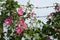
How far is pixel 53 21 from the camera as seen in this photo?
10.0 ft

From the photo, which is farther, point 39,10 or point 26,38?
point 39,10

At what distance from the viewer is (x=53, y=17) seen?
10.00ft

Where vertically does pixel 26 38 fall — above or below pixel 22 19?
below

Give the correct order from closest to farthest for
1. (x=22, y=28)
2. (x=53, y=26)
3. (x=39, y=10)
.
Answer: (x=22, y=28), (x=53, y=26), (x=39, y=10)

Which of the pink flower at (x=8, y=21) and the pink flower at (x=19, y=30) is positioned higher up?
the pink flower at (x=8, y=21)

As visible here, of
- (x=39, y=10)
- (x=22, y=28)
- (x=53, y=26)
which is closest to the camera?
(x=22, y=28)

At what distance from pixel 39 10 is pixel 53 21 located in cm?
95

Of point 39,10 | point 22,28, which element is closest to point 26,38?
point 22,28

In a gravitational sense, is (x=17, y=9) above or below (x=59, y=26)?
above

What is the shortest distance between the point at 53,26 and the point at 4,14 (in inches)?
21.7

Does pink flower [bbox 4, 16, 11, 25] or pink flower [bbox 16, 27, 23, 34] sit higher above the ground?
pink flower [bbox 4, 16, 11, 25]

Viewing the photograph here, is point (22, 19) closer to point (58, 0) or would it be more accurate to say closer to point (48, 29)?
point (48, 29)

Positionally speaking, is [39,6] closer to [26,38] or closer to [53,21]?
[53,21]

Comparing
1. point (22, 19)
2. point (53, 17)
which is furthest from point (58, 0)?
point (22, 19)
